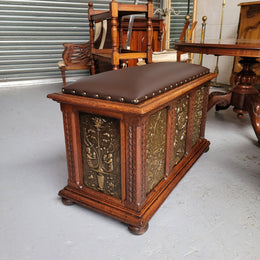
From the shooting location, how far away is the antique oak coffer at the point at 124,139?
108 centimetres

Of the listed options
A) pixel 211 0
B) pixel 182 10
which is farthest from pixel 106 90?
pixel 182 10

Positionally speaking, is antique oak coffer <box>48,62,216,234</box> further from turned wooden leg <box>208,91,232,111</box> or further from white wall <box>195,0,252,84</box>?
white wall <box>195,0,252,84</box>

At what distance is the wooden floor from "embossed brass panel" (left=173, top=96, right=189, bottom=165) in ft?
0.55

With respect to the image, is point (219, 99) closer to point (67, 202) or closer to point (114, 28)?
point (114, 28)

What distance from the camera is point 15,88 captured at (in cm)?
462

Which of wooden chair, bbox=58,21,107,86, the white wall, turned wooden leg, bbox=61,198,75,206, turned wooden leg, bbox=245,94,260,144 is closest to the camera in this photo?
turned wooden leg, bbox=61,198,75,206

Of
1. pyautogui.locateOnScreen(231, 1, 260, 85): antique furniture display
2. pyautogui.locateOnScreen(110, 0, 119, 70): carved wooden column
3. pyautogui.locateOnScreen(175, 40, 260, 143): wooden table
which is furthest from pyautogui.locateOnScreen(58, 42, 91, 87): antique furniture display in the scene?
pyautogui.locateOnScreen(231, 1, 260, 85): antique furniture display

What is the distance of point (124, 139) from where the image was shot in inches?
44.0

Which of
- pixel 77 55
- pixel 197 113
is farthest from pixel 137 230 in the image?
pixel 77 55

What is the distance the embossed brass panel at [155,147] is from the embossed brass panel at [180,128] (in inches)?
6.4

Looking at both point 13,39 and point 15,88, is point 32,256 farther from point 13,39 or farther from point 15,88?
point 13,39

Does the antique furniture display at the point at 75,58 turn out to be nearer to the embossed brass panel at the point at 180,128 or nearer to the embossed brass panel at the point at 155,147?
the embossed brass panel at the point at 180,128

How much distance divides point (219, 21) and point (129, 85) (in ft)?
13.7

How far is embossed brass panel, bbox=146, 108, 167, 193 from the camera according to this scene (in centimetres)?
120
